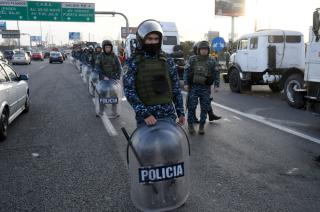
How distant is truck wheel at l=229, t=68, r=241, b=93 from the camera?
1502cm

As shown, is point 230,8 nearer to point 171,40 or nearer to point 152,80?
point 171,40

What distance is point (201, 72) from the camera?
7215 millimetres

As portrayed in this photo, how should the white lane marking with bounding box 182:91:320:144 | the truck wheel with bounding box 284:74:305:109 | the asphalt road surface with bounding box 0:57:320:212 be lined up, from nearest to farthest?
1. the asphalt road surface with bounding box 0:57:320:212
2. the white lane marking with bounding box 182:91:320:144
3. the truck wheel with bounding box 284:74:305:109

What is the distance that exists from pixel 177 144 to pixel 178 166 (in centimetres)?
21

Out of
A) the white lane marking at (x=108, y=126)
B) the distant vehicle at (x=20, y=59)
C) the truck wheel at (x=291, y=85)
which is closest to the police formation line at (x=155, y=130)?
the white lane marking at (x=108, y=126)

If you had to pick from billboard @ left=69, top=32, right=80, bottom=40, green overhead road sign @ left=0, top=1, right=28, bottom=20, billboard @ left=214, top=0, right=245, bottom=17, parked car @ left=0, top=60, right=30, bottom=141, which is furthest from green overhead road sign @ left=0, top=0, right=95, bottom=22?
billboard @ left=69, top=32, right=80, bottom=40

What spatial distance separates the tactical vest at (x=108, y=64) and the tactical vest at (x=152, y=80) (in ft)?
17.8

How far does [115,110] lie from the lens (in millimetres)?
9383

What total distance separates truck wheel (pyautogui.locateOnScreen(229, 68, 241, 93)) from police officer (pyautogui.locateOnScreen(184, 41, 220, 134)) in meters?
7.75

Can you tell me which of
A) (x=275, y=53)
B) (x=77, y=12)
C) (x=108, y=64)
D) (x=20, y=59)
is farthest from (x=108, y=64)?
(x=20, y=59)

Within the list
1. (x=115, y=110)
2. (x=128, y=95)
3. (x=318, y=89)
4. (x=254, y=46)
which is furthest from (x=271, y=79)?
(x=128, y=95)

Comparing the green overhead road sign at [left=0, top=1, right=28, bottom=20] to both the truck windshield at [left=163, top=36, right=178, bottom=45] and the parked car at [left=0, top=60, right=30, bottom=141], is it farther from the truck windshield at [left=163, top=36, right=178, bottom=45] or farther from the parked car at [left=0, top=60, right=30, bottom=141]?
the parked car at [left=0, top=60, right=30, bottom=141]

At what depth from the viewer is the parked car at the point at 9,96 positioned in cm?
703

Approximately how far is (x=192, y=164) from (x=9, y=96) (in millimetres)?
4140
